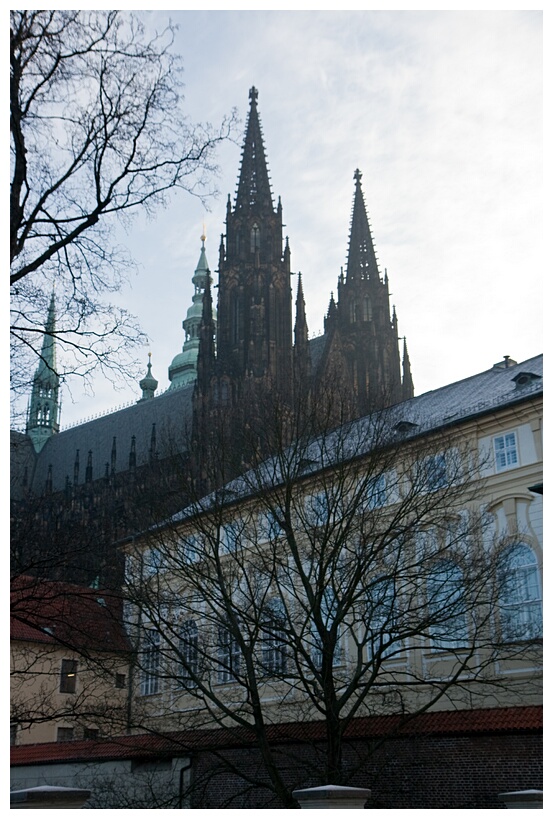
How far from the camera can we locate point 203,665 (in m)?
19.6

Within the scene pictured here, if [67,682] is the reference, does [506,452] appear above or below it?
above

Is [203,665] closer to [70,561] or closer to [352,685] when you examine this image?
[352,685]

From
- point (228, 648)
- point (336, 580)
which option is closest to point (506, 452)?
point (336, 580)

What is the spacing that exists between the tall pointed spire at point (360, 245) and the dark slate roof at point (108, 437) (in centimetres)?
1775

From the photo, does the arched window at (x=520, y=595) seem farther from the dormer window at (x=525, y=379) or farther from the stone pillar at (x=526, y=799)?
the stone pillar at (x=526, y=799)

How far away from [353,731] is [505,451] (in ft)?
29.5

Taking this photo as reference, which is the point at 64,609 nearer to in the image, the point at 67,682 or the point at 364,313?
the point at 67,682

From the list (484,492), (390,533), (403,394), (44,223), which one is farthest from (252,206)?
(44,223)

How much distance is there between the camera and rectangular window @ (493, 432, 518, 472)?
82.6ft

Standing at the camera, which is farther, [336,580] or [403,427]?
[403,427]

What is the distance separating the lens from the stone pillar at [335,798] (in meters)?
11.1

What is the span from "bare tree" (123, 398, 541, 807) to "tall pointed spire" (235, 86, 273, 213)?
2143 inches

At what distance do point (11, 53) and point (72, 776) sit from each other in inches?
736

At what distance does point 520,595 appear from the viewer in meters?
22.9
